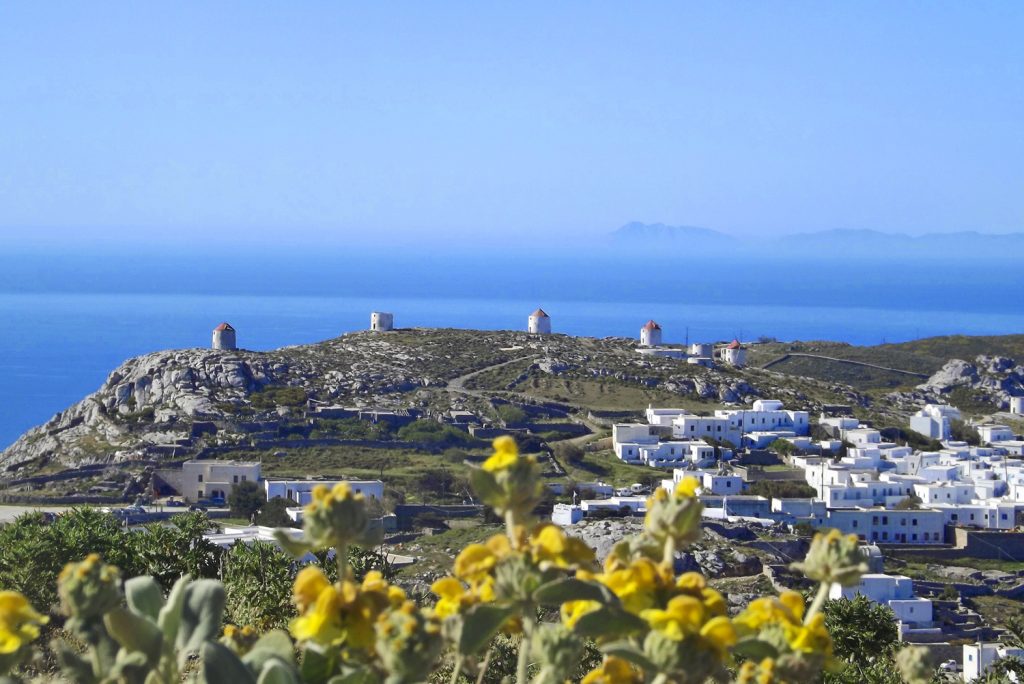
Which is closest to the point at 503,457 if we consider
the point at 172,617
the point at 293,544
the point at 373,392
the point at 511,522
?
the point at 511,522

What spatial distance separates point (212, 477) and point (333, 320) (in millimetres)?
99013

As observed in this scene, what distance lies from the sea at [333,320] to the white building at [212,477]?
33.6m

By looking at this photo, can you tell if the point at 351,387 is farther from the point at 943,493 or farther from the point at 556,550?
the point at 556,550

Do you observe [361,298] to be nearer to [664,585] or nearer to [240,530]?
[240,530]

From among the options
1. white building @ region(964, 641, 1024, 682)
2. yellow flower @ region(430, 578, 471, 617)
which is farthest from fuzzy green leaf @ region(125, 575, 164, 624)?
white building @ region(964, 641, 1024, 682)

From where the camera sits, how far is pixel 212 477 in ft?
117

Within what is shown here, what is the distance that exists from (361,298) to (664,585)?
567 feet

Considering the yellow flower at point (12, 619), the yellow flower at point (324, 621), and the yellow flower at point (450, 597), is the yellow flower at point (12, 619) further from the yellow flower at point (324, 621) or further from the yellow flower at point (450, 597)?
the yellow flower at point (450, 597)

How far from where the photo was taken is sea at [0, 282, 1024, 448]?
95.7m

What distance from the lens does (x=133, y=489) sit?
35688mm

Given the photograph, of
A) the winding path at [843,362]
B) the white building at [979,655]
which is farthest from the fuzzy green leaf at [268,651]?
the winding path at [843,362]

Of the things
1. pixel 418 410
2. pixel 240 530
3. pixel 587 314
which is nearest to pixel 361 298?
pixel 587 314

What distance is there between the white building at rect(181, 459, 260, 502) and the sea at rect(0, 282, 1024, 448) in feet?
110

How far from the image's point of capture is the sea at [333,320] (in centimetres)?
9569
